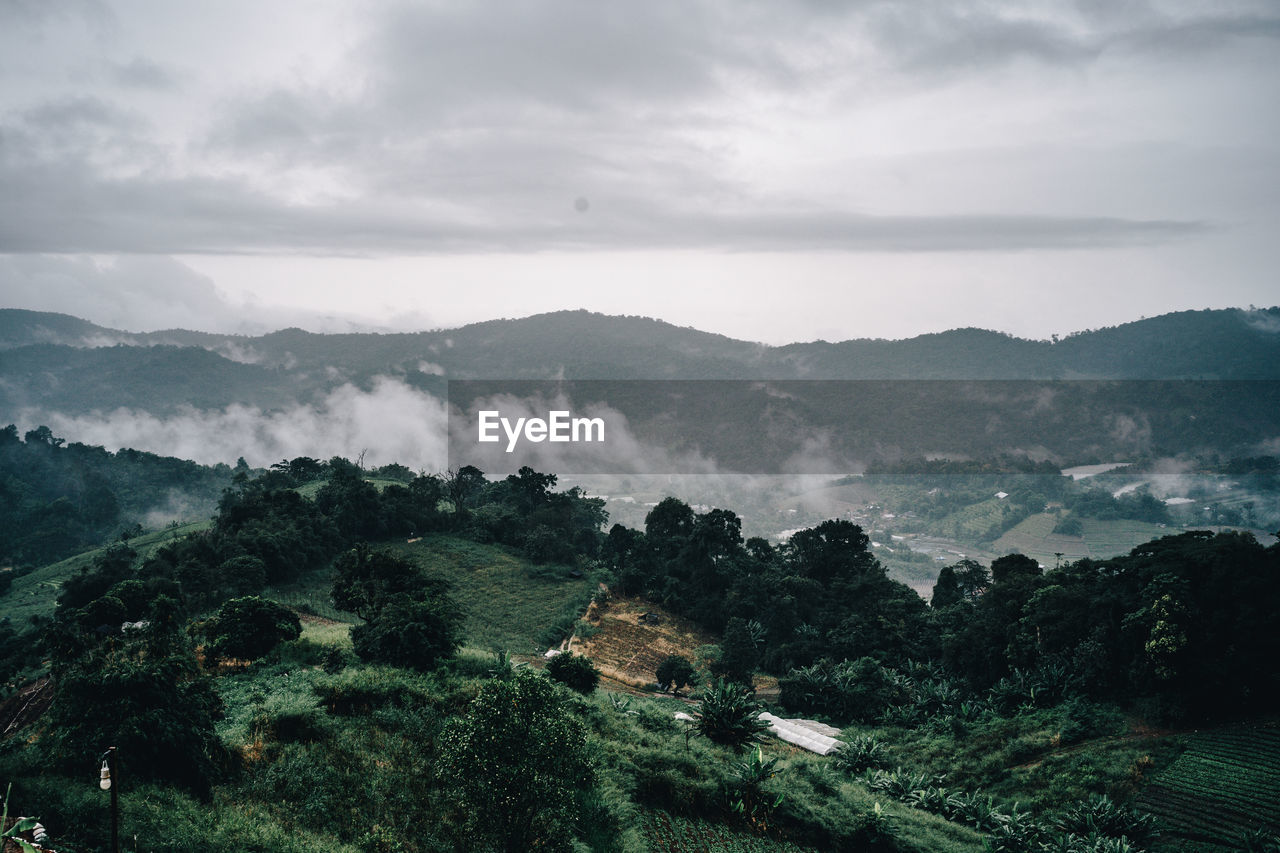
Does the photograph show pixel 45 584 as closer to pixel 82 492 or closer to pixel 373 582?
pixel 82 492

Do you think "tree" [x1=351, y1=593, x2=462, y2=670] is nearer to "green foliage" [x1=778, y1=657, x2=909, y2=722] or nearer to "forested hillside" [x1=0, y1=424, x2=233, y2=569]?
"green foliage" [x1=778, y1=657, x2=909, y2=722]

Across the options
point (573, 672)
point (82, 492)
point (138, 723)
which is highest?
point (138, 723)

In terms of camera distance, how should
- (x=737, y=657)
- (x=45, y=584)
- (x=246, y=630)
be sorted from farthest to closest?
(x=45, y=584)
(x=737, y=657)
(x=246, y=630)

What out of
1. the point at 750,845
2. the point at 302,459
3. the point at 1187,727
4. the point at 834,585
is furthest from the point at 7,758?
the point at 302,459

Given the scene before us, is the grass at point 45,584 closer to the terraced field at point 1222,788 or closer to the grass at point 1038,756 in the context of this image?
the grass at point 1038,756

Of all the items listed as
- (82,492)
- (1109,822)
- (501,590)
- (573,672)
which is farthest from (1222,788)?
(82,492)
